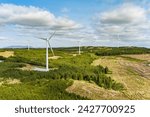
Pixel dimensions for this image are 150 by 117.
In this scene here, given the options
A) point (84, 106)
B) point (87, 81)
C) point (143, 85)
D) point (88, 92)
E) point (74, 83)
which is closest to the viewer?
point (84, 106)

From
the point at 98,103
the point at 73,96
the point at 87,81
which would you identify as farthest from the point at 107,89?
the point at 98,103

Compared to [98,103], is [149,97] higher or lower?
lower

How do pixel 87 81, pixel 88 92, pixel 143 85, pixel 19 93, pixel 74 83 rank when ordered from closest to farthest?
pixel 19 93 < pixel 88 92 < pixel 74 83 < pixel 87 81 < pixel 143 85

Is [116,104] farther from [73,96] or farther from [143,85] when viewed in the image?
[143,85]

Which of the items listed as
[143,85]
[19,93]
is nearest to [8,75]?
[19,93]

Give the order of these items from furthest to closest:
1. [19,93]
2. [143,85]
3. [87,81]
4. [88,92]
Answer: [143,85], [87,81], [88,92], [19,93]

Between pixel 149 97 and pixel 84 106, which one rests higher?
pixel 84 106

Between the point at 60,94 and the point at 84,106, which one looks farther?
the point at 60,94

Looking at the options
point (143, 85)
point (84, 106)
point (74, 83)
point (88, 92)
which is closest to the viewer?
point (84, 106)

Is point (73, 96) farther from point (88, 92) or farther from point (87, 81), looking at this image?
point (87, 81)
